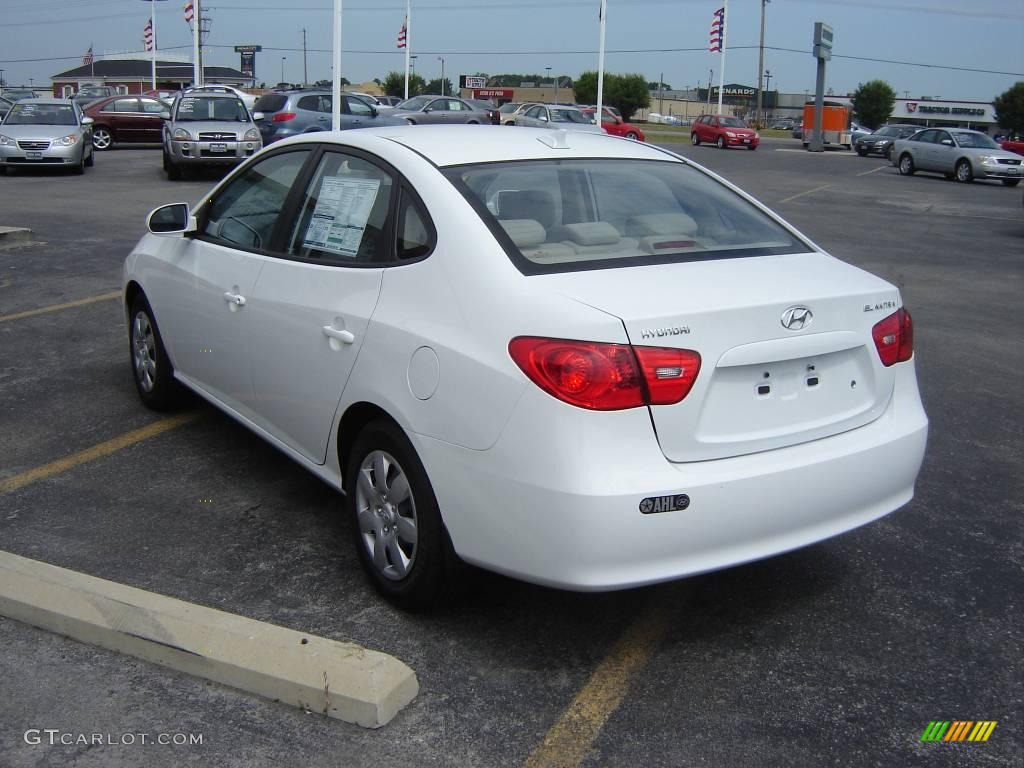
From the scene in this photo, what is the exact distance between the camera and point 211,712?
315cm

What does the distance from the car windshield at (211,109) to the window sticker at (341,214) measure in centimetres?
1901

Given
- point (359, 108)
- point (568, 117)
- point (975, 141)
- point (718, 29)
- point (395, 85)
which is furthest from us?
point (395, 85)

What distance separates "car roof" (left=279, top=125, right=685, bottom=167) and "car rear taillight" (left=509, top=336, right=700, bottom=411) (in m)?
1.14

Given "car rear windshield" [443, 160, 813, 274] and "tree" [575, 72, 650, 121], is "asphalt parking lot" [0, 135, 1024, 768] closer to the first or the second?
"car rear windshield" [443, 160, 813, 274]

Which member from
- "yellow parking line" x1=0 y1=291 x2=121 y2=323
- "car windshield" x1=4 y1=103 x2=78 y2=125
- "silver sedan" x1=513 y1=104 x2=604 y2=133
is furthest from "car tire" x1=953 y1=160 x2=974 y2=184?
"yellow parking line" x1=0 y1=291 x2=121 y2=323

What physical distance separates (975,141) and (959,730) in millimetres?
31200

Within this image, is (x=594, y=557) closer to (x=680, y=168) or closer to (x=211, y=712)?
(x=211, y=712)

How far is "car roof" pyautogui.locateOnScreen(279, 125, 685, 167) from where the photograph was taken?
411cm

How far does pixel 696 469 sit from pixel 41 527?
2823 mm

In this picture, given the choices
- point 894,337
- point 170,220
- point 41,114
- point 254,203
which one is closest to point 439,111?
point 41,114

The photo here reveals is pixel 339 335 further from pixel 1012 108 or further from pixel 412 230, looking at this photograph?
pixel 1012 108

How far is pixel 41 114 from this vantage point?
→ 2345 centimetres

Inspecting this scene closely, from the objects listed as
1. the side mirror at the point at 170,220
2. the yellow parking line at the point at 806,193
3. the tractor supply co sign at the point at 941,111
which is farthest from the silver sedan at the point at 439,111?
the tractor supply co sign at the point at 941,111

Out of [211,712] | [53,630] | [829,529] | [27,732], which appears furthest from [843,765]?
[53,630]
